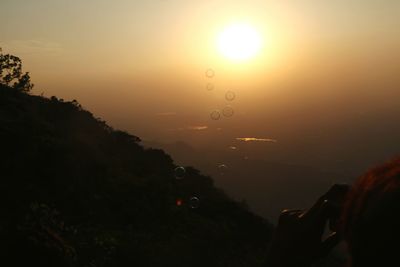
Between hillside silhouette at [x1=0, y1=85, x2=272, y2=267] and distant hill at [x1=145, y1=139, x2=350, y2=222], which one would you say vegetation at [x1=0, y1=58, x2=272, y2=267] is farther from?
distant hill at [x1=145, y1=139, x2=350, y2=222]

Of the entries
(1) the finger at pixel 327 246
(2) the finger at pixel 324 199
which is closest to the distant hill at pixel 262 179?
(2) the finger at pixel 324 199

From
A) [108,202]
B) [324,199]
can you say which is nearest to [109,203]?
[108,202]

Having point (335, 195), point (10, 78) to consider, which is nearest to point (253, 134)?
point (10, 78)

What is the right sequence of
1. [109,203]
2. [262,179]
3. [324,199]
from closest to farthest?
[324,199]
[109,203]
[262,179]

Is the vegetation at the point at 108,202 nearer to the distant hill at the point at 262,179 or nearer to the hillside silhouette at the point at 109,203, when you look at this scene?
the hillside silhouette at the point at 109,203

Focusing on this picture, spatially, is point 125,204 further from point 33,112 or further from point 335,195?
point 335,195

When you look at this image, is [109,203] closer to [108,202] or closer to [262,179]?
[108,202]
